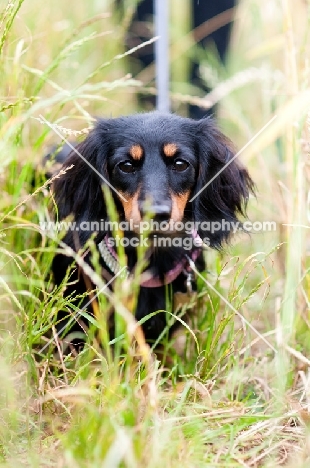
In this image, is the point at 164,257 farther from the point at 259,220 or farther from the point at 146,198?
the point at 259,220

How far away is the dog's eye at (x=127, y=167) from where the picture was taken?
1834mm

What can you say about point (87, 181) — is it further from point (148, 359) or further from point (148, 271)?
point (148, 359)

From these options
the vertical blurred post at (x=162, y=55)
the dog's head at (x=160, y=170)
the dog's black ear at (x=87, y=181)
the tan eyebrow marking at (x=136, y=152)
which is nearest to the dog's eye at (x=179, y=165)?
the dog's head at (x=160, y=170)

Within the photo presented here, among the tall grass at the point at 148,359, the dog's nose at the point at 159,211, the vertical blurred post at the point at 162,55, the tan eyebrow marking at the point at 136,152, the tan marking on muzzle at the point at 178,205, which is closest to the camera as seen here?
the tall grass at the point at 148,359

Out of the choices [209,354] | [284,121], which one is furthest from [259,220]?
[284,121]

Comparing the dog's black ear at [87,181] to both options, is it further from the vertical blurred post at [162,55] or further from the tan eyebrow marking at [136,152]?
the vertical blurred post at [162,55]

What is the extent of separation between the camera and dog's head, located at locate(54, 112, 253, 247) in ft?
5.95

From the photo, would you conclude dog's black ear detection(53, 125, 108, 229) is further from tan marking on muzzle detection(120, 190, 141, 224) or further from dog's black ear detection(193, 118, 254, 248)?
dog's black ear detection(193, 118, 254, 248)

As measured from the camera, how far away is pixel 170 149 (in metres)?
1.82

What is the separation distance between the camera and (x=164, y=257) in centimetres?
194

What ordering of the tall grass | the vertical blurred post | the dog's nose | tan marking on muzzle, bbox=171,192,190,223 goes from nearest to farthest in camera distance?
the tall grass, the dog's nose, tan marking on muzzle, bbox=171,192,190,223, the vertical blurred post

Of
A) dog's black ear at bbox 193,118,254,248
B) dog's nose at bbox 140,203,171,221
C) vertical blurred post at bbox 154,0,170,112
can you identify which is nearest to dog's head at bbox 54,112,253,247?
dog's black ear at bbox 193,118,254,248

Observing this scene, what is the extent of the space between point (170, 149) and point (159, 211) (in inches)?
11.9

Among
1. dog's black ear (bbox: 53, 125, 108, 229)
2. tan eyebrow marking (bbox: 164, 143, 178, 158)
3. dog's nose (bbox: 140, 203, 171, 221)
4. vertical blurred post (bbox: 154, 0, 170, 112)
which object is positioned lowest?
dog's nose (bbox: 140, 203, 171, 221)
